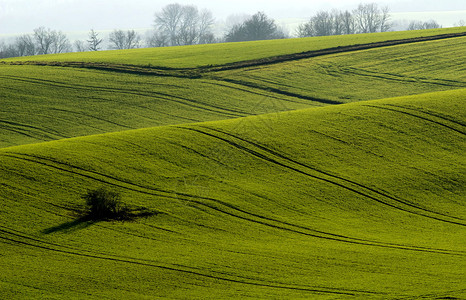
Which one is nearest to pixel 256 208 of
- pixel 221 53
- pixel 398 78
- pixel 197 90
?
pixel 197 90

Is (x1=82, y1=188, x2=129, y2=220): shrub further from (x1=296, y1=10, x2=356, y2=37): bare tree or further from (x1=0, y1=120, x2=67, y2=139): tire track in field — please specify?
(x1=296, y1=10, x2=356, y2=37): bare tree

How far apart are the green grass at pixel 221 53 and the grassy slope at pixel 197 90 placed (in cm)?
223

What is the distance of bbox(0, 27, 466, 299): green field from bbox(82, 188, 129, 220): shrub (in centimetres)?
63

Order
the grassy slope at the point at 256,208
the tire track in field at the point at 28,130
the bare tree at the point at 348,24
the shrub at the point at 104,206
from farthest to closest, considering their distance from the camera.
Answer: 1. the bare tree at the point at 348,24
2. the tire track in field at the point at 28,130
3. the shrub at the point at 104,206
4. the grassy slope at the point at 256,208

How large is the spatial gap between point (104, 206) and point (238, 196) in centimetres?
607

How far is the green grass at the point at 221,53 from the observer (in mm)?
56500

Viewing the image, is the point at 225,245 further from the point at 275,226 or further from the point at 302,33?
the point at 302,33

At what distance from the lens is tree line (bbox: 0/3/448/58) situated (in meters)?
122

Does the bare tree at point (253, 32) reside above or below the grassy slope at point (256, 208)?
above

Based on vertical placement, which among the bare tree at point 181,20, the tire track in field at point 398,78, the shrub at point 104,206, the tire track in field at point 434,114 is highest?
the bare tree at point 181,20

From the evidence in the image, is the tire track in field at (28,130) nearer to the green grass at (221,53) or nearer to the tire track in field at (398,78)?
the green grass at (221,53)

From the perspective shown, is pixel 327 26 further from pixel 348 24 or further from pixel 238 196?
pixel 238 196

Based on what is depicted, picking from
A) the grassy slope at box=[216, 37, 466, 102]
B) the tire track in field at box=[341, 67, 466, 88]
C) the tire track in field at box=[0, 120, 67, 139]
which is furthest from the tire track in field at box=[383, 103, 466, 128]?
the tire track in field at box=[0, 120, 67, 139]

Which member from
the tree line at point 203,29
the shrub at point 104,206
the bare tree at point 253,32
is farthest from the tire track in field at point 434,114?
the bare tree at point 253,32
